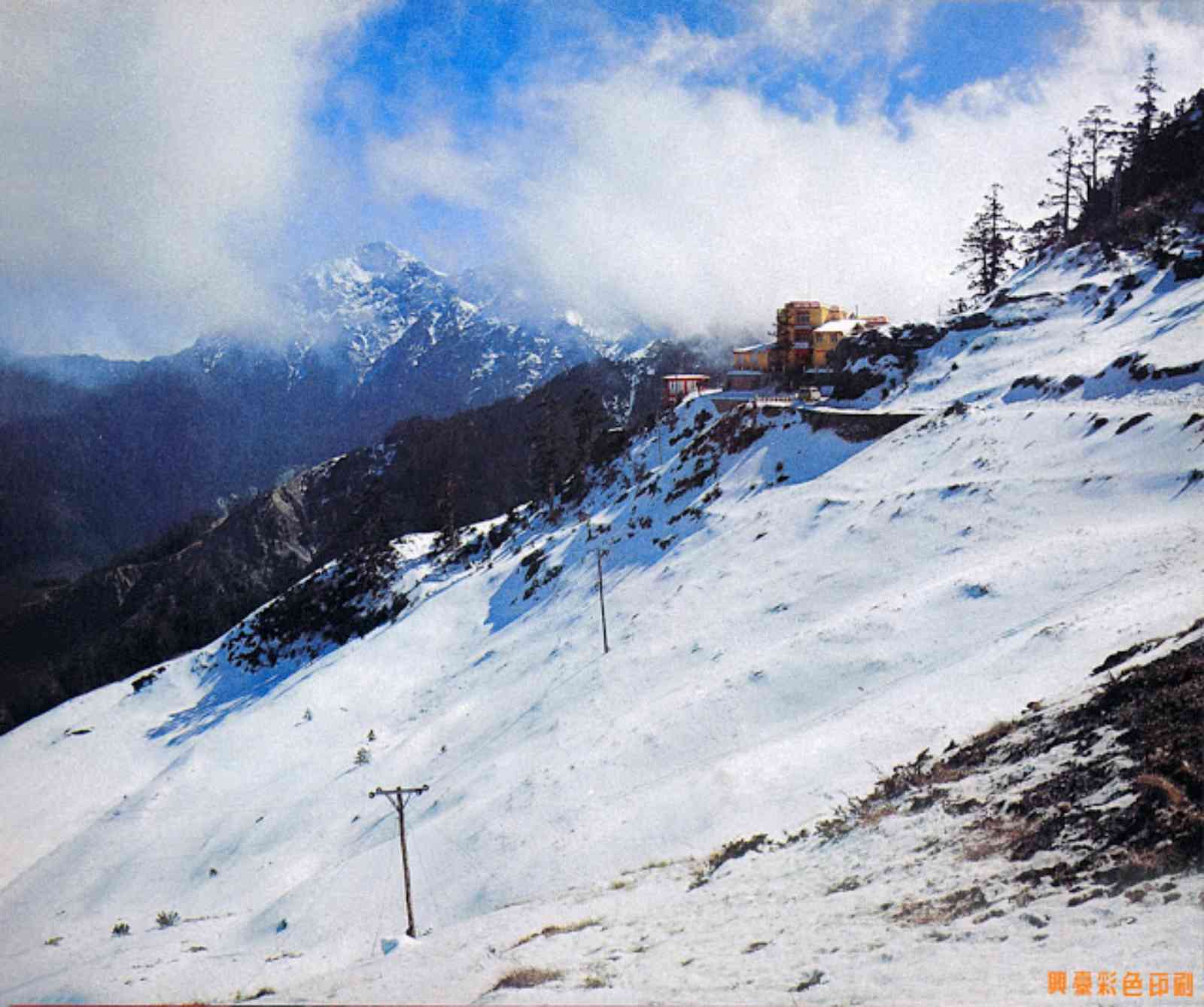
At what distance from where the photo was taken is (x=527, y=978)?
10.3 m

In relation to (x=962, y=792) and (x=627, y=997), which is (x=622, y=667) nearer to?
(x=962, y=792)

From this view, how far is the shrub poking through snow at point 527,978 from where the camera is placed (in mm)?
10008

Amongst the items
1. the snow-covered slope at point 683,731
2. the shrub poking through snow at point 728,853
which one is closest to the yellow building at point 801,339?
the snow-covered slope at point 683,731

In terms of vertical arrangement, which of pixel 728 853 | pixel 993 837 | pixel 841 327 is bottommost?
pixel 728 853

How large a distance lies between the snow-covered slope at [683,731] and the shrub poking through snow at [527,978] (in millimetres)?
447

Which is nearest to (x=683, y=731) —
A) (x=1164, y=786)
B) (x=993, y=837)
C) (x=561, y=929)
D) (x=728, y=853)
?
(x=728, y=853)

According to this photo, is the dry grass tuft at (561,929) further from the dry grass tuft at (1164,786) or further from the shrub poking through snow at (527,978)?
the dry grass tuft at (1164,786)

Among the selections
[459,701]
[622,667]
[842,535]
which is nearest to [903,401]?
[842,535]

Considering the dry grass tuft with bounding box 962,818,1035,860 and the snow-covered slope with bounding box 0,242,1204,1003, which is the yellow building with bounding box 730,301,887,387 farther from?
the dry grass tuft with bounding box 962,818,1035,860

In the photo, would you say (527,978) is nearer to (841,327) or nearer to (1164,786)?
(1164,786)

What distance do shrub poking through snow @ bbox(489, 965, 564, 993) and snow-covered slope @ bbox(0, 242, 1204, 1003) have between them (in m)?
0.45

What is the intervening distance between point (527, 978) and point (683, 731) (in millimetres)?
14709

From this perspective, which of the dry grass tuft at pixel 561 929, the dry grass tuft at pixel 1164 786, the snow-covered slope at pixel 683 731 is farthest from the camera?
the dry grass tuft at pixel 561 929

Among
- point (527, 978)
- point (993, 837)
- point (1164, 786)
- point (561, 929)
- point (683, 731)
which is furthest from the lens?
point (683, 731)
